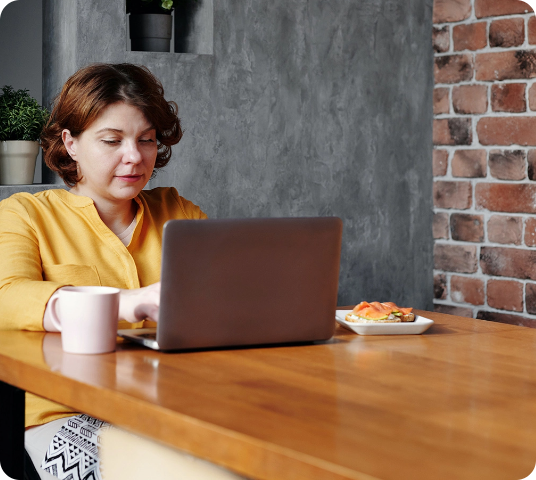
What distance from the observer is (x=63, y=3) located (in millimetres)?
2412

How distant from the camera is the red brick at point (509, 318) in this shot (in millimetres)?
2986

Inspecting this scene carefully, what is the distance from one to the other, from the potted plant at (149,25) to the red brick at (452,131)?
1.26m

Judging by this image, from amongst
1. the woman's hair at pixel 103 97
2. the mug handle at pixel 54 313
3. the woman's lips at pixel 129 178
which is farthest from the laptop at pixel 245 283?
the woman's hair at pixel 103 97

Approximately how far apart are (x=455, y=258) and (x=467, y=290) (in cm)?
14

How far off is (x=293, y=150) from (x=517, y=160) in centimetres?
87

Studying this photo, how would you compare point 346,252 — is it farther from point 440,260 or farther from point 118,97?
point 118,97

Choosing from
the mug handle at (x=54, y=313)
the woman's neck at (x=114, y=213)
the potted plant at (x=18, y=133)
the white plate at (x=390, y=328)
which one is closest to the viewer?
the mug handle at (x=54, y=313)

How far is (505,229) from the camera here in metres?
3.04

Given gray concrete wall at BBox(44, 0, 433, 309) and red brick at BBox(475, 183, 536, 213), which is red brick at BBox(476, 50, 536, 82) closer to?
gray concrete wall at BBox(44, 0, 433, 309)

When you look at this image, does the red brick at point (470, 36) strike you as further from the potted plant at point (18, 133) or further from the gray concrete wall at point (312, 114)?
the potted plant at point (18, 133)

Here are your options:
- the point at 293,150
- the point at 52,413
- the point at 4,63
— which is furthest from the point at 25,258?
the point at 4,63

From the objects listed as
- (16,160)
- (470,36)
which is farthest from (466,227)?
(16,160)

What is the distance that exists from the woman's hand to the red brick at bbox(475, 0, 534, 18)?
222cm

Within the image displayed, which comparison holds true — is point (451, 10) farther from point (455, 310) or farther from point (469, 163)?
point (455, 310)
